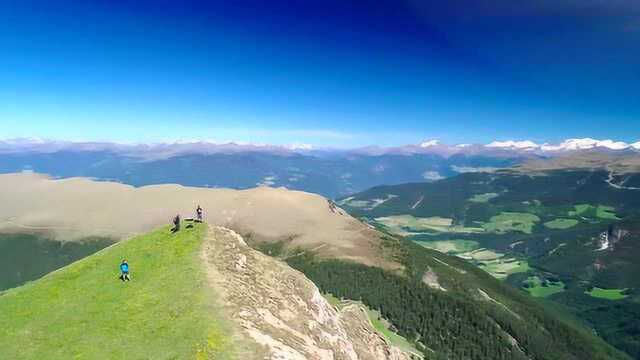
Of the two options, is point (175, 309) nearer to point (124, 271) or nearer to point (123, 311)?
point (123, 311)

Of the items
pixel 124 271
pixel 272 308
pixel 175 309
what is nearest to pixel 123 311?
pixel 175 309

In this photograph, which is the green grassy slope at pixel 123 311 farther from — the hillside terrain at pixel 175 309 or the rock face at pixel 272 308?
the rock face at pixel 272 308

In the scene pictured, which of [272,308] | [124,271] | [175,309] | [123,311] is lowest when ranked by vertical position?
[272,308]

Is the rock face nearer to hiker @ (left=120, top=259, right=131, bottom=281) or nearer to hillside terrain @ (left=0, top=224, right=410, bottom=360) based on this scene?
hillside terrain @ (left=0, top=224, right=410, bottom=360)

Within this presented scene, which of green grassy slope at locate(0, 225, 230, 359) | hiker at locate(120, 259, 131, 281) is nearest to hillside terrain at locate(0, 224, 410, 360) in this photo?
green grassy slope at locate(0, 225, 230, 359)

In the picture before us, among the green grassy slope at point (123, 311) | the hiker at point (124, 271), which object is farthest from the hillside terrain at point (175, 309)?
the hiker at point (124, 271)
